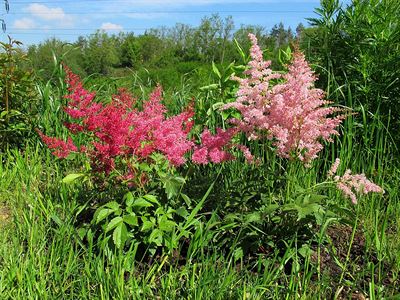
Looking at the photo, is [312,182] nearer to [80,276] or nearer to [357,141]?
[357,141]

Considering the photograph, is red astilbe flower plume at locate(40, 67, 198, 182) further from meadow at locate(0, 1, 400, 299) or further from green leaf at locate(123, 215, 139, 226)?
green leaf at locate(123, 215, 139, 226)

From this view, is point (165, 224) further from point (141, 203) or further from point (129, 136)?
point (129, 136)

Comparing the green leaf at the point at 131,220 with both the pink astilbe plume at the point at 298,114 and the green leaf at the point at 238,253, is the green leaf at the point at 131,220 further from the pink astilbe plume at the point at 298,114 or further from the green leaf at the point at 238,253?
the pink astilbe plume at the point at 298,114

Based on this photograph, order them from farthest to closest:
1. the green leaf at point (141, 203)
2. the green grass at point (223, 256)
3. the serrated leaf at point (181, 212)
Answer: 1. the serrated leaf at point (181, 212)
2. the green leaf at point (141, 203)
3. the green grass at point (223, 256)

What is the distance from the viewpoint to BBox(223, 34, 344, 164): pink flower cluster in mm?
2352

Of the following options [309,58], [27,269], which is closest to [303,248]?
[27,269]

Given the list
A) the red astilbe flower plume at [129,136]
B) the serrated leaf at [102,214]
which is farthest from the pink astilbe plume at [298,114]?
the serrated leaf at [102,214]

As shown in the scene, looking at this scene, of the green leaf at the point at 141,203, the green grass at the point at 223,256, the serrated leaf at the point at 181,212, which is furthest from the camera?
the serrated leaf at the point at 181,212

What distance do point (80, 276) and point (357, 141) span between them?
253 centimetres

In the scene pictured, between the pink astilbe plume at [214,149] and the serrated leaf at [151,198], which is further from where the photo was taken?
the pink astilbe plume at [214,149]

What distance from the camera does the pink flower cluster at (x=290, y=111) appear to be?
235cm

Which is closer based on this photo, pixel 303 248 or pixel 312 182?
pixel 303 248

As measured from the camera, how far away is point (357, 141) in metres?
3.85

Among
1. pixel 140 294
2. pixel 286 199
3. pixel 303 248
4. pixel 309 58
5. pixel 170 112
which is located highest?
pixel 309 58
